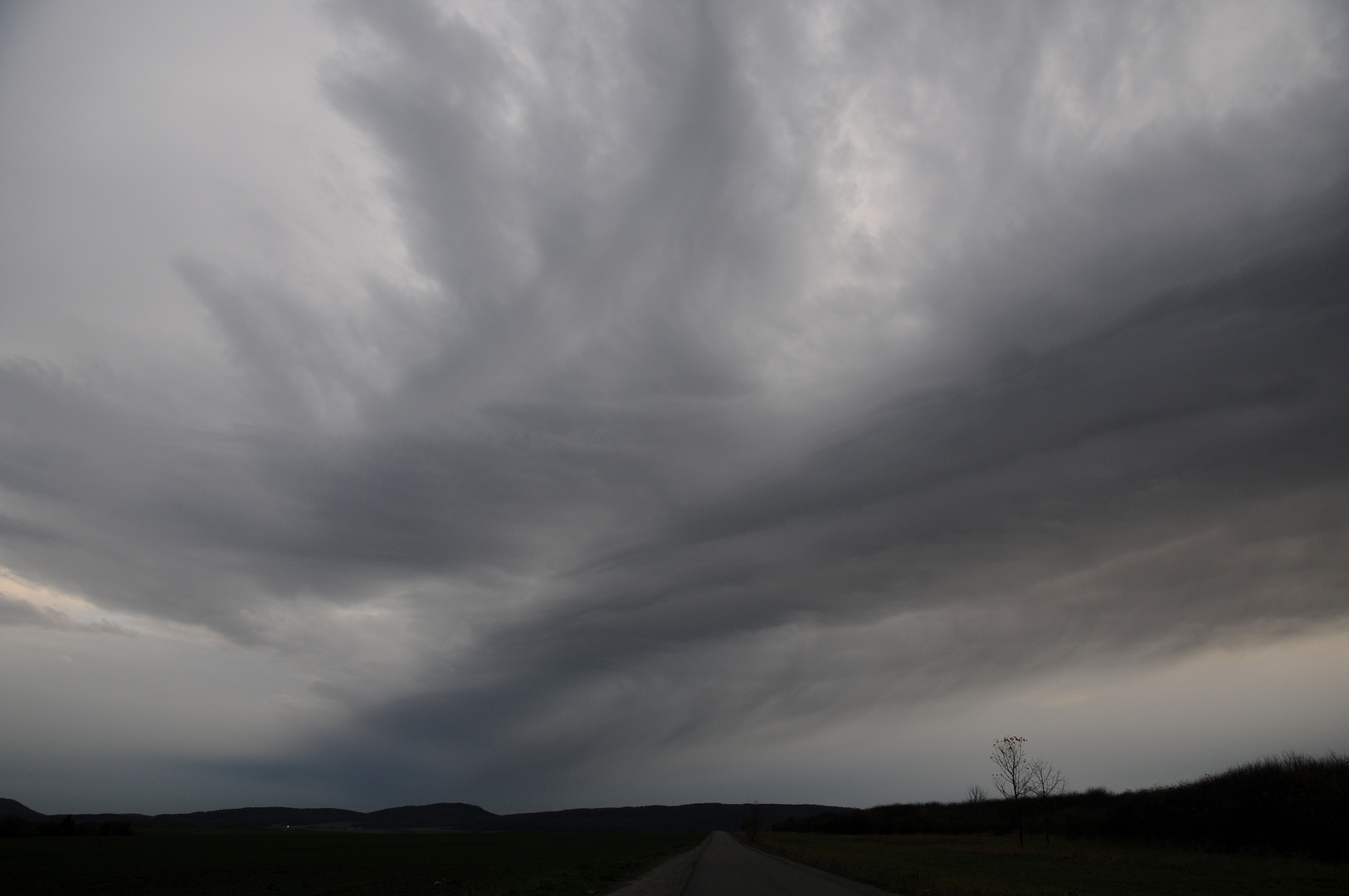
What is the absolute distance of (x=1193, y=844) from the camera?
63906 millimetres

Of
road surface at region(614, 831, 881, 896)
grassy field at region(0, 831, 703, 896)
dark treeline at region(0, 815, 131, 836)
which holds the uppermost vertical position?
road surface at region(614, 831, 881, 896)

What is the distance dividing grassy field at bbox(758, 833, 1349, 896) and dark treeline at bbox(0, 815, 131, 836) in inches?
5302

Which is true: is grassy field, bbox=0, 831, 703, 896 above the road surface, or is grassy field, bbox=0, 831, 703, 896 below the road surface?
below

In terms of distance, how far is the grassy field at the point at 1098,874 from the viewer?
31.6 m

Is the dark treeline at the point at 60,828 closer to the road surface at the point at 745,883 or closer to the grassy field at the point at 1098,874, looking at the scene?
the road surface at the point at 745,883

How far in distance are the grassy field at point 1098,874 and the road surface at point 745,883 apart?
171cm

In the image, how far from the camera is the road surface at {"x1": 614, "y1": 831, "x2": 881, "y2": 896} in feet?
95.3

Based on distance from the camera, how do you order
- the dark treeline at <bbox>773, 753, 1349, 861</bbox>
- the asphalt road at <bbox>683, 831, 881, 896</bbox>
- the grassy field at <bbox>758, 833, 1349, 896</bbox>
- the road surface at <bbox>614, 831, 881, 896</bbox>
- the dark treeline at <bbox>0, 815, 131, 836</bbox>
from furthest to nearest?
the dark treeline at <bbox>0, 815, 131, 836</bbox> < the dark treeline at <bbox>773, 753, 1349, 861</bbox> < the grassy field at <bbox>758, 833, 1349, 896</bbox> < the road surface at <bbox>614, 831, 881, 896</bbox> < the asphalt road at <bbox>683, 831, 881, 896</bbox>

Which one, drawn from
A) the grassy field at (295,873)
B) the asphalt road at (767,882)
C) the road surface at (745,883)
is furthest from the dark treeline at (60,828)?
the asphalt road at (767,882)

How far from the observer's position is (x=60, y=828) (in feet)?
424

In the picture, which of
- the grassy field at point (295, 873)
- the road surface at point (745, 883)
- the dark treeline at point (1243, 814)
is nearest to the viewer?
the road surface at point (745, 883)

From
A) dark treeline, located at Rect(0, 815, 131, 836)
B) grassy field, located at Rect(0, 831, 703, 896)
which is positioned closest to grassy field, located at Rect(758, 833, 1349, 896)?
grassy field, located at Rect(0, 831, 703, 896)

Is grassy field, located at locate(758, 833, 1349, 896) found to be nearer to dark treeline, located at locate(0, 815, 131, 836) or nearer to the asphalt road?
the asphalt road

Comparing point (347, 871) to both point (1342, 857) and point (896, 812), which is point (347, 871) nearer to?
point (1342, 857)
